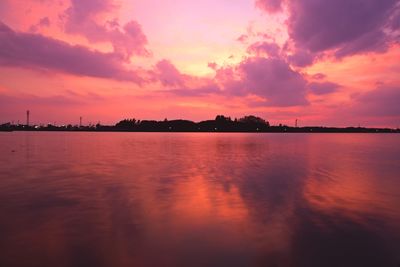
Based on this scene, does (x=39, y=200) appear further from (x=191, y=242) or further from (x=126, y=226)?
(x=191, y=242)

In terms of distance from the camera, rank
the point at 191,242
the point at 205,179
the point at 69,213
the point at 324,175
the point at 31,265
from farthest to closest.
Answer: the point at 324,175
the point at 205,179
the point at 69,213
the point at 191,242
the point at 31,265

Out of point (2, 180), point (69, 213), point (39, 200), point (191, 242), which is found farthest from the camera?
point (2, 180)

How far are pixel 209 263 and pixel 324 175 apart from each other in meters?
23.4

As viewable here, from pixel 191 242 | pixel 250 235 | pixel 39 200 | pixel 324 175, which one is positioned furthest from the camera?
pixel 324 175

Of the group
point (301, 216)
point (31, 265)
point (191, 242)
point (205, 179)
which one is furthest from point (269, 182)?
point (31, 265)

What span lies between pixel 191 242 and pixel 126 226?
3.24 meters

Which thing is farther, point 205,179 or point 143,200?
point 205,179

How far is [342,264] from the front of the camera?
9695mm

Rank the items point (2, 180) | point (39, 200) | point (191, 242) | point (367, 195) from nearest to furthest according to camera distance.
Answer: point (191, 242) → point (39, 200) → point (367, 195) → point (2, 180)

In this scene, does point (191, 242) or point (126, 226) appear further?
point (126, 226)

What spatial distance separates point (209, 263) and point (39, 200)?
12298mm

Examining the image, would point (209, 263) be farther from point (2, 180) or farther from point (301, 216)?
point (2, 180)

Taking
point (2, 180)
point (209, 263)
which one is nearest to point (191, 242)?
point (209, 263)

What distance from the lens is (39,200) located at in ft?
59.3
